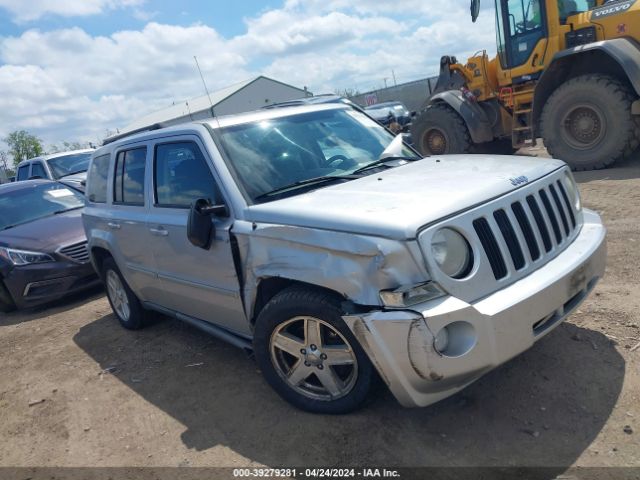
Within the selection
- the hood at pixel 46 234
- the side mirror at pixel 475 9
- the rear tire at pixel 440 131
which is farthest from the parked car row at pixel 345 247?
the rear tire at pixel 440 131

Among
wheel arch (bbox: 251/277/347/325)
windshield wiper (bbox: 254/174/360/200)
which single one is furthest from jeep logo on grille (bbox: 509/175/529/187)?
wheel arch (bbox: 251/277/347/325)

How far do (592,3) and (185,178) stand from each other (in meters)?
8.37

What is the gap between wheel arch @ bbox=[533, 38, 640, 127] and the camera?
25.1 feet

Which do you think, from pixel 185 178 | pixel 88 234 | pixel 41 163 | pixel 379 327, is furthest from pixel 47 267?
pixel 41 163

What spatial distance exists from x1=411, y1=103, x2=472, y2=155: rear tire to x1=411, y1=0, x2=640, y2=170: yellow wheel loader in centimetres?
2

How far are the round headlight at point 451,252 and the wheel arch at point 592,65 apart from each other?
22.1 ft

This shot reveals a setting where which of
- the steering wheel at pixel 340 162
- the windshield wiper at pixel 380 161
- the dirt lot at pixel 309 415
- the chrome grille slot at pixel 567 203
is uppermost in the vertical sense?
the steering wheel at pixel 340 162

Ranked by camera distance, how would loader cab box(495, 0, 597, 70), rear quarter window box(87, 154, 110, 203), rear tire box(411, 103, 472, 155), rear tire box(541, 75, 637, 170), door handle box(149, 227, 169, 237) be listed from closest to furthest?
door handle box(149, 227, 169, 237) → rear quarter window box(87, 154, 110, 203) → rear tire box(541, 75, 637, 170) → loader cab box(495, 0, 597, 70) → rear tire box(411, 103, 472, 155)

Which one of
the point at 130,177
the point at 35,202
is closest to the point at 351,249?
the point at 130,177

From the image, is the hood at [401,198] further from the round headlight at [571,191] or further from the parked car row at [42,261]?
the parked car row at [42,261]

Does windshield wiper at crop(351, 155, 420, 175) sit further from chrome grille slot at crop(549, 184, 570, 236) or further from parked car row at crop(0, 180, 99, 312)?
parked car row at crop(0, 180, 99, 312)

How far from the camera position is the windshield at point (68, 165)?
11.9m

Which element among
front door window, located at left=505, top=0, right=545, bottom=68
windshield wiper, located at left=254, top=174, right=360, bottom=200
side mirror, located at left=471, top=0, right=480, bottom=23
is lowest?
windshield wiper, located at left=254, top=174, right=360, bottom=200

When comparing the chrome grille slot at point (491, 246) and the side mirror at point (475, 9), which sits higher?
the side mirror at point (475, 9)
